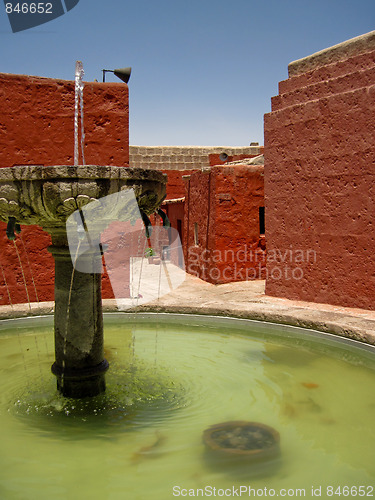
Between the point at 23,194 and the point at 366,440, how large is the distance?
2.42 m

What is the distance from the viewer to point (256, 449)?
254 cm

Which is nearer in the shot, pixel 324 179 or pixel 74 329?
pixel 74 329

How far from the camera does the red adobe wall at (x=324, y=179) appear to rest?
639 cm

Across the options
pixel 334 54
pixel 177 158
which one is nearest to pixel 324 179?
pixel 334 54

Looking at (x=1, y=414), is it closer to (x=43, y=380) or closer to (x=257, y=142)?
(x=43, y=380)

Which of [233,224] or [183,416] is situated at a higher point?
[233,224]

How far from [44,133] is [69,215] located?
420 centimetres

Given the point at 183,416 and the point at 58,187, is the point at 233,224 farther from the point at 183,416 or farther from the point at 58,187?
the point at 58,187

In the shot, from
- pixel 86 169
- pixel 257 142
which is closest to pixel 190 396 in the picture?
pixel 86 169

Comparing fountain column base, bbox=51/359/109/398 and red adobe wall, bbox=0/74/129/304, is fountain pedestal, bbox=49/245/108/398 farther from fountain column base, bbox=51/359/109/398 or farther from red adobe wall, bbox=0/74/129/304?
red adobe wall, bbox=0/74/129/304

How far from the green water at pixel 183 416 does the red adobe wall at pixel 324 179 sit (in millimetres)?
2239

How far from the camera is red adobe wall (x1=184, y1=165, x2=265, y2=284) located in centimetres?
1001

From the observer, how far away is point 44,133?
6562mm

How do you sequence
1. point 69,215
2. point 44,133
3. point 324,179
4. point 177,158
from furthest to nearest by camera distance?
point 177,158, point 324,179, point 44,133, point 69,215
